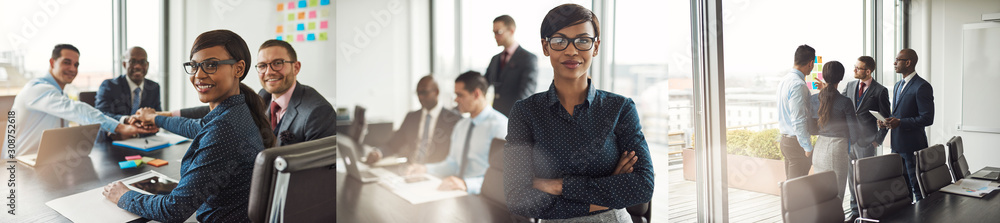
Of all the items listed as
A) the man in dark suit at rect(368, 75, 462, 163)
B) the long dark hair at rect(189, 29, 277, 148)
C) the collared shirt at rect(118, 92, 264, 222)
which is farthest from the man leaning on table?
the man in dark suit at rect(368, 75, 462, 163)

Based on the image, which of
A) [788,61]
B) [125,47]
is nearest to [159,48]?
[125,47]

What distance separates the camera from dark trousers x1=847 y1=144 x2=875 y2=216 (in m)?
2.44

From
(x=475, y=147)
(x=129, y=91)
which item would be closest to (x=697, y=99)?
(x=475, y=147)

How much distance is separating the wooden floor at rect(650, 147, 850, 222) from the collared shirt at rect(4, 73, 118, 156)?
2.41m

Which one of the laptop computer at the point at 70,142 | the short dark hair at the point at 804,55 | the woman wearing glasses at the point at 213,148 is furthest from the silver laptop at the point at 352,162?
the short dark hair at the point at 804,55

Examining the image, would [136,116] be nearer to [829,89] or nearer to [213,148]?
[213,148]

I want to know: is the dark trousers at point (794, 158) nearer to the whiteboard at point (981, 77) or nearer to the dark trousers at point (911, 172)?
the dark trousers at point (911, 172)

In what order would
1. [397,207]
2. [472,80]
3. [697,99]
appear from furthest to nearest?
1. [697,99]
2. [397,207]
3. [472,80]

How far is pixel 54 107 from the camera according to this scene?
91.8 inches

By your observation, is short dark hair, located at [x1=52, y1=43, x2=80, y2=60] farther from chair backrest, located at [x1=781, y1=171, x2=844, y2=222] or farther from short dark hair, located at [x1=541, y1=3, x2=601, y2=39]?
chair backrest, located at [x1=781, y1=171, x2=844, y2=222]

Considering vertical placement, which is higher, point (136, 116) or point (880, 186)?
point (136, 116)

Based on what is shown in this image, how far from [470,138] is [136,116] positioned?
1.42 m

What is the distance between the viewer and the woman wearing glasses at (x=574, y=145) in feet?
6.70

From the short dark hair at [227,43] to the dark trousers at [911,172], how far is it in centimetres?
274
